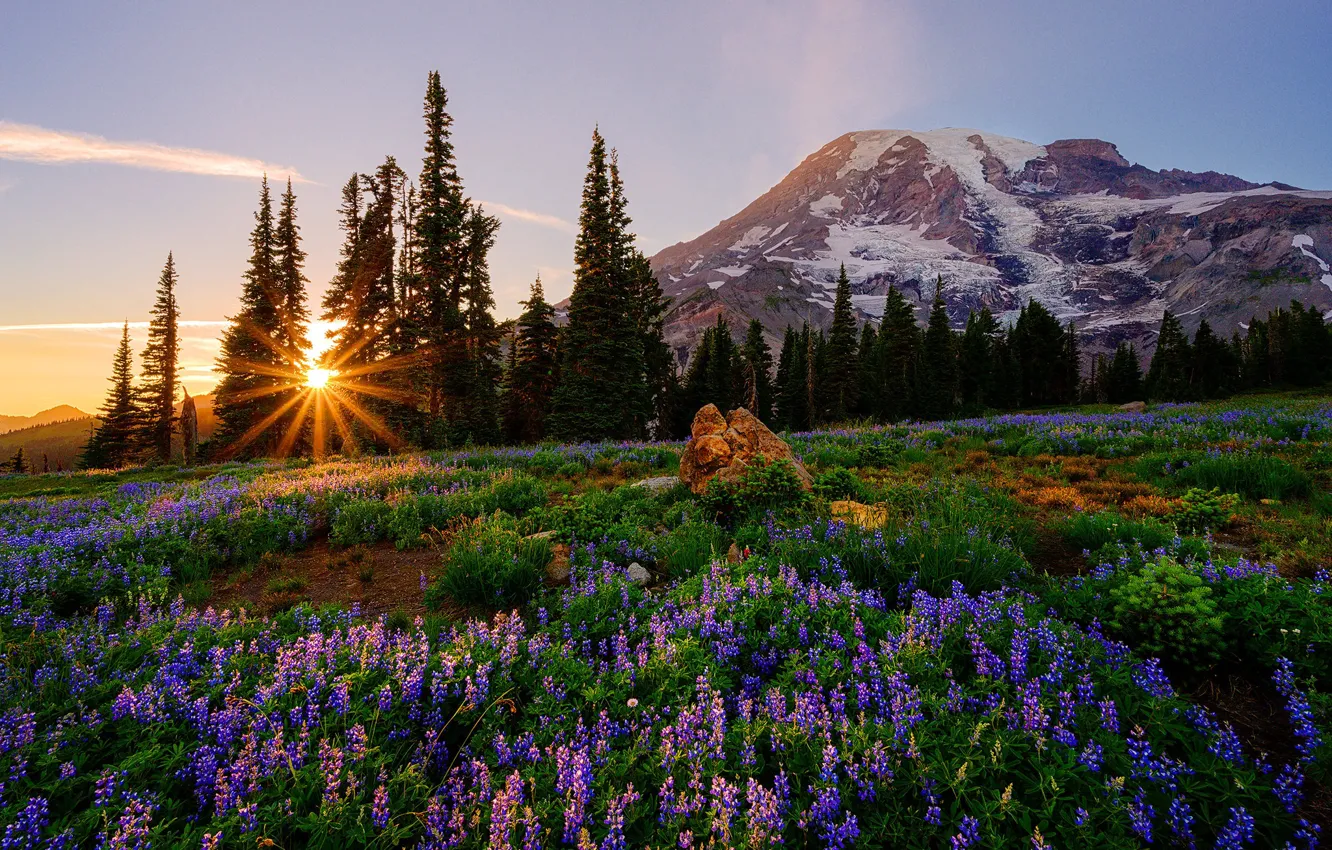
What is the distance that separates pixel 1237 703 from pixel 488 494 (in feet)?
26.5

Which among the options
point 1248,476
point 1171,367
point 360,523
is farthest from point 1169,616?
point 1171,367

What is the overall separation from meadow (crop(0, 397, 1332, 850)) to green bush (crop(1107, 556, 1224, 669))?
0.02 metres

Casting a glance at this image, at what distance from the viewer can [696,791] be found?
2.21m

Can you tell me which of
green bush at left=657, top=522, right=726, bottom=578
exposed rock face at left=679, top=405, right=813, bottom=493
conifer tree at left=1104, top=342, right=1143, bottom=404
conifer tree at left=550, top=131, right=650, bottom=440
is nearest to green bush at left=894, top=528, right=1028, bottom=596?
green bush at left=657, top=522, right=726, bottom=578

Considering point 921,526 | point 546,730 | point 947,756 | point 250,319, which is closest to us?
point 947,756

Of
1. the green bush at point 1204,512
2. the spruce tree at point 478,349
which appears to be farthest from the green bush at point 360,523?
the spruce tree at point 478,349

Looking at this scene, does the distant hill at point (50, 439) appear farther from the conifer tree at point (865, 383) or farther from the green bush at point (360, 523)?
the green bush at point (360, 523)

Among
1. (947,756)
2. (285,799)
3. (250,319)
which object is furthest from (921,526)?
(250,319)

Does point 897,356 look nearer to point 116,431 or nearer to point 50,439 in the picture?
point 116,431

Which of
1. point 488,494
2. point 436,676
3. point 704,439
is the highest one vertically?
point 704,439

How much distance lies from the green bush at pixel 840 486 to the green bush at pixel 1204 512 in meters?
3.43

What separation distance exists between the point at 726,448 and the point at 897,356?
61.4 metres

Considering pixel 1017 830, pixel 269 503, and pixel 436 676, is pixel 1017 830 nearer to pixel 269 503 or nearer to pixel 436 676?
pixel 436 676

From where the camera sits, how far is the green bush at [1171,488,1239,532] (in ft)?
18.2
